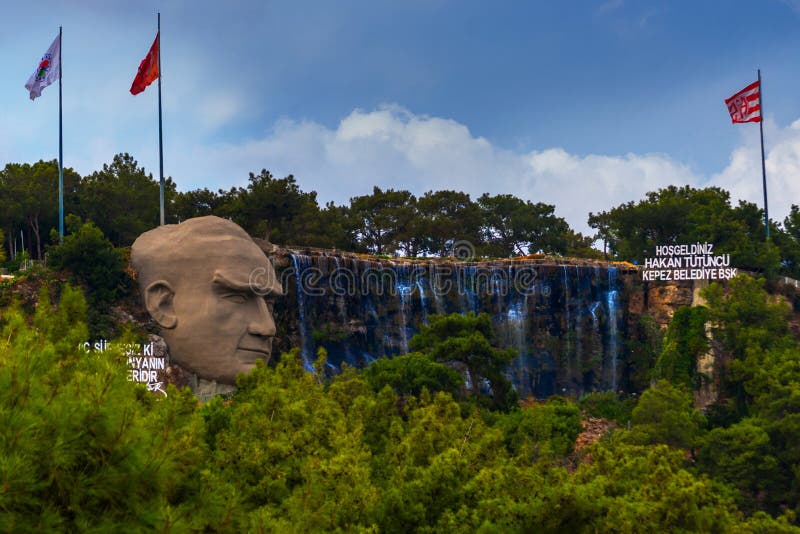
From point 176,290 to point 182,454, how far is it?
1971 cm

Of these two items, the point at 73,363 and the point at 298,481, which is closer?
the point at 73,363

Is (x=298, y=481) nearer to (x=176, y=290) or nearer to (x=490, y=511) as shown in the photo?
(x=490, y=511)

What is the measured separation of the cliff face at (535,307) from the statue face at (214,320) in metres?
19.6

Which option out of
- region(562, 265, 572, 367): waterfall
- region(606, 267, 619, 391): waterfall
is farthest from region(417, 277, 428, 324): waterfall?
region(606, 267, 619, 391): waterfall

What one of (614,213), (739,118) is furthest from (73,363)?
(614,213)

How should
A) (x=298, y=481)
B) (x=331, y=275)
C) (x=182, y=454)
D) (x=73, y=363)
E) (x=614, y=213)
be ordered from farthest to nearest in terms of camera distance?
1. (x=614, y=213)
2. (x=331, y=275)
3. (x=298, y=481)
4. (x=73, y=363)
5. (x=182, y=454)

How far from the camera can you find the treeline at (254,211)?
5447cm

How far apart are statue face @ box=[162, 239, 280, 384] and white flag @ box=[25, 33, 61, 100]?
720 inches

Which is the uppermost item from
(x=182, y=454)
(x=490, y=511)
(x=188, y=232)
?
(x=188, y=232)

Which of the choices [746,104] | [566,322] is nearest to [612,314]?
[566,322]

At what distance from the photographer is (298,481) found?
1455 centimetres

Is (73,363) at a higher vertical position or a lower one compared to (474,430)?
higher

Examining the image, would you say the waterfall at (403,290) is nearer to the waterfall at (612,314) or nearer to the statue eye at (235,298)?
the waterfall at (612,314)

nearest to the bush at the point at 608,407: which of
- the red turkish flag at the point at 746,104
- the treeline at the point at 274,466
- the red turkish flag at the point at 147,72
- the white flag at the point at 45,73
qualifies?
the treeline at the point at 274,466
